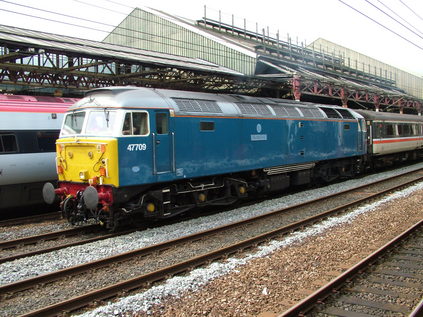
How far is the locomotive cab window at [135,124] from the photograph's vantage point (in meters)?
9.16

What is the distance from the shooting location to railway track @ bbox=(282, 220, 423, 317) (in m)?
5.29

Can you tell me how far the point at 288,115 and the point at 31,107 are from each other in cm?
832

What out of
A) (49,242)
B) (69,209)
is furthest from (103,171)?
(49,242)

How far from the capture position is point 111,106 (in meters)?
9.23

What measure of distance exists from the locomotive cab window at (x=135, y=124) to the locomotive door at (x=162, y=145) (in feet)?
0.96

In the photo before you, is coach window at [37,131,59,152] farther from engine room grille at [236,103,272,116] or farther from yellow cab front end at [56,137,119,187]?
engine room grille at [236,103,272,116]

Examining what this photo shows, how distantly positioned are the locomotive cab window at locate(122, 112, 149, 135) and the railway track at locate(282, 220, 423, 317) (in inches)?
212

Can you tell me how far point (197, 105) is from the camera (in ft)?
35.9

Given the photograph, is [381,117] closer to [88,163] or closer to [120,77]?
[120,77]

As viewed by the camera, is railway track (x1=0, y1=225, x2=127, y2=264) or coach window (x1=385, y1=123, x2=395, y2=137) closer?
railway track (x1=0, y1=225, x2=127, y2=264)

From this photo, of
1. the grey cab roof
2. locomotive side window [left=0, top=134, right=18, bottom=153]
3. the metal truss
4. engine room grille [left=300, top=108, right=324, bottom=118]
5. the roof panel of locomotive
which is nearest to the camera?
the grey cab roof

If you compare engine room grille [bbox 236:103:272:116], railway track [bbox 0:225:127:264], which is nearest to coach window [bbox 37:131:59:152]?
railway track [bbox 0:225:127:264]

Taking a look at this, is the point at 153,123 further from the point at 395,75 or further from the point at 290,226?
the point at 395,75

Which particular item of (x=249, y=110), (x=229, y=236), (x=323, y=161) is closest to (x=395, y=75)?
(x=323, y=161)
